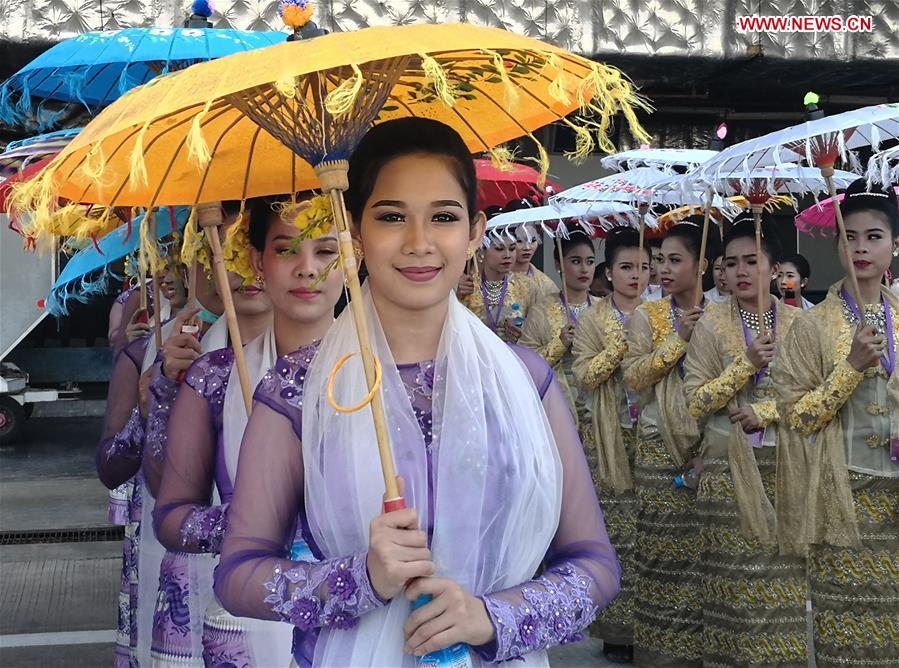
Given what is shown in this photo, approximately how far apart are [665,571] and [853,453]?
1.32 m

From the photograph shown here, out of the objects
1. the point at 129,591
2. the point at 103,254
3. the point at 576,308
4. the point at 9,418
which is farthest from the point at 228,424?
the point at 9,418

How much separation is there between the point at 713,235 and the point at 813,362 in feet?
5.27

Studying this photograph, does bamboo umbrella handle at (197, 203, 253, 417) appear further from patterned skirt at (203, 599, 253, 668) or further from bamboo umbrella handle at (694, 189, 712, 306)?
bamboo umbrella handle at (694, 189, 712, 306)

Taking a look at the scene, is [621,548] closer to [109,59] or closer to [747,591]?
[747,591]

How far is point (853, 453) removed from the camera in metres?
4.42

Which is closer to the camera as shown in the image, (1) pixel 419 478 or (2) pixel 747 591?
(1) pixel 419 478

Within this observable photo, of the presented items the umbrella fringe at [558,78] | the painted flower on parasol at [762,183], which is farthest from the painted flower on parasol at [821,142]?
the umbrella fringe at [558,78]

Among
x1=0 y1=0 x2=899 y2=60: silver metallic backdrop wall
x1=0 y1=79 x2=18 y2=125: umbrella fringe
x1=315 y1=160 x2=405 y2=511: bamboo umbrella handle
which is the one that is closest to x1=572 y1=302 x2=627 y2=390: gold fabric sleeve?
x1=0 y1=79 x2=18 y2=125: umbrella fringe

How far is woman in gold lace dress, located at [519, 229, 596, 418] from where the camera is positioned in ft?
23.4

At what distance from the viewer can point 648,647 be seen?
5438 millimetres

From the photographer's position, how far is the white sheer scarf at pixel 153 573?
2877mm

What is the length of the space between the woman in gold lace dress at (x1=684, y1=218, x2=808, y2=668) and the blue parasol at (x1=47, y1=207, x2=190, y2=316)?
7.68ft

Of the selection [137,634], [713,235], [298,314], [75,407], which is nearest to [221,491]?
[298,314]

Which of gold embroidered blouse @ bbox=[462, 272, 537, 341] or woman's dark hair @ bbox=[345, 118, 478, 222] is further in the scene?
gold embroidered blouse @ bbox=[462, 272, 537, 341]
